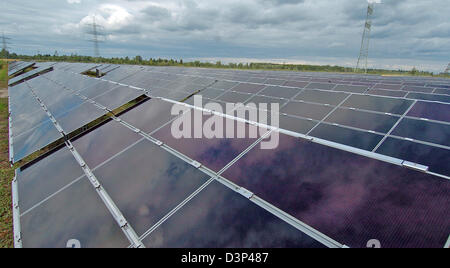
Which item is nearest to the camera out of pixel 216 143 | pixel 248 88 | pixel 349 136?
pixel 216 143

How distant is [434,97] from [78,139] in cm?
1945

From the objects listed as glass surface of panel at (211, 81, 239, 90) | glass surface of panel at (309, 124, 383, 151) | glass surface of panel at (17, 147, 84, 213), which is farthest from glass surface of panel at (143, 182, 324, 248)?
glass surface of panel at (211, 81, 239, 90)

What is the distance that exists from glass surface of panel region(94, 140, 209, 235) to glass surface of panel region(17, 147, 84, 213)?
2.68 ft

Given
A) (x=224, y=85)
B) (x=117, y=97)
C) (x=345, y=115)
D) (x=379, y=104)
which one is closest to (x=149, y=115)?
(x=117, y=97)

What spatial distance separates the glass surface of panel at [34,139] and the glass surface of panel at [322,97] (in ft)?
38.8

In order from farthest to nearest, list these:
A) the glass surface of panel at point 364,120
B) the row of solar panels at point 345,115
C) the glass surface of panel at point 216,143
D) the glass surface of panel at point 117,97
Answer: the glass surface of panel at point 117,97 < the glass surface of panel at point 364,120 < the row of solar panels at point 345,115 < the glass surface of panel at point 216,143

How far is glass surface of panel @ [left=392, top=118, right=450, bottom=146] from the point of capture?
292 inches

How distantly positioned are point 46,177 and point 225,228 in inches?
190

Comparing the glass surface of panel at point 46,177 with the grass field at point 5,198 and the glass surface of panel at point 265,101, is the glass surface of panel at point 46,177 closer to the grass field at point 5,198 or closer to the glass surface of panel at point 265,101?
the grass field at point 5,198

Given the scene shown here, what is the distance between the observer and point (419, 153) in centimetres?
665

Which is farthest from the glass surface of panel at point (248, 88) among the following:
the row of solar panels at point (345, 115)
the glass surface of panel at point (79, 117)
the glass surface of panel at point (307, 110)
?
the glass surface of panel at point (79, 117)

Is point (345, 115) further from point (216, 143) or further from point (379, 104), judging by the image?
point (216, 143)

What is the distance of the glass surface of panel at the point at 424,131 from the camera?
292 inches
